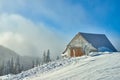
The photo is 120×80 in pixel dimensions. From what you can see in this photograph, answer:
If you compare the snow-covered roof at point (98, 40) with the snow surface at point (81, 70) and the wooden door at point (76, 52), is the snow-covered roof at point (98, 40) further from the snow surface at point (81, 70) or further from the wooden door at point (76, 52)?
the snow surface at point (81, 70)

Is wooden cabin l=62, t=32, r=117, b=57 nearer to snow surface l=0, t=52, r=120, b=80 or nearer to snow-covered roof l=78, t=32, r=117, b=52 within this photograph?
snow-covered roof l=78, t=32, r=117, b=52

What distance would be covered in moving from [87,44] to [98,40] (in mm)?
2629

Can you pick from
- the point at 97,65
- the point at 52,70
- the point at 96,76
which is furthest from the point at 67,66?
the point at 96,76

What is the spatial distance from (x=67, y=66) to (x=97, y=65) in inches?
142

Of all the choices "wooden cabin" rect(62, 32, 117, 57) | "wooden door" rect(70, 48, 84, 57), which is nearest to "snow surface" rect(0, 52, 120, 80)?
"wooden cabin" rect(62, 32, 117, 57)

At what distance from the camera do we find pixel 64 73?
2392 cm

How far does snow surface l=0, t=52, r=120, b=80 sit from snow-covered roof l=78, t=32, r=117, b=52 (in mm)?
16790

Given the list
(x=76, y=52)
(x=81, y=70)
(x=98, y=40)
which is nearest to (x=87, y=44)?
(x=76, y=52)

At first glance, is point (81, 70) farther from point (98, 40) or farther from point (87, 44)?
point (98, 40)

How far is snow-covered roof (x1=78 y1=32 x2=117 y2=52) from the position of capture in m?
44.7

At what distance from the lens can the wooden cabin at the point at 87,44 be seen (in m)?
43.9

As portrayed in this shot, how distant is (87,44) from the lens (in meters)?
44.2

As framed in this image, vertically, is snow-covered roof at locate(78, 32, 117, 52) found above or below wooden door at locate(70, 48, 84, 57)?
above

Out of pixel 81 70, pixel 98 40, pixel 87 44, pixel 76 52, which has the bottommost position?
pixel 81 70
